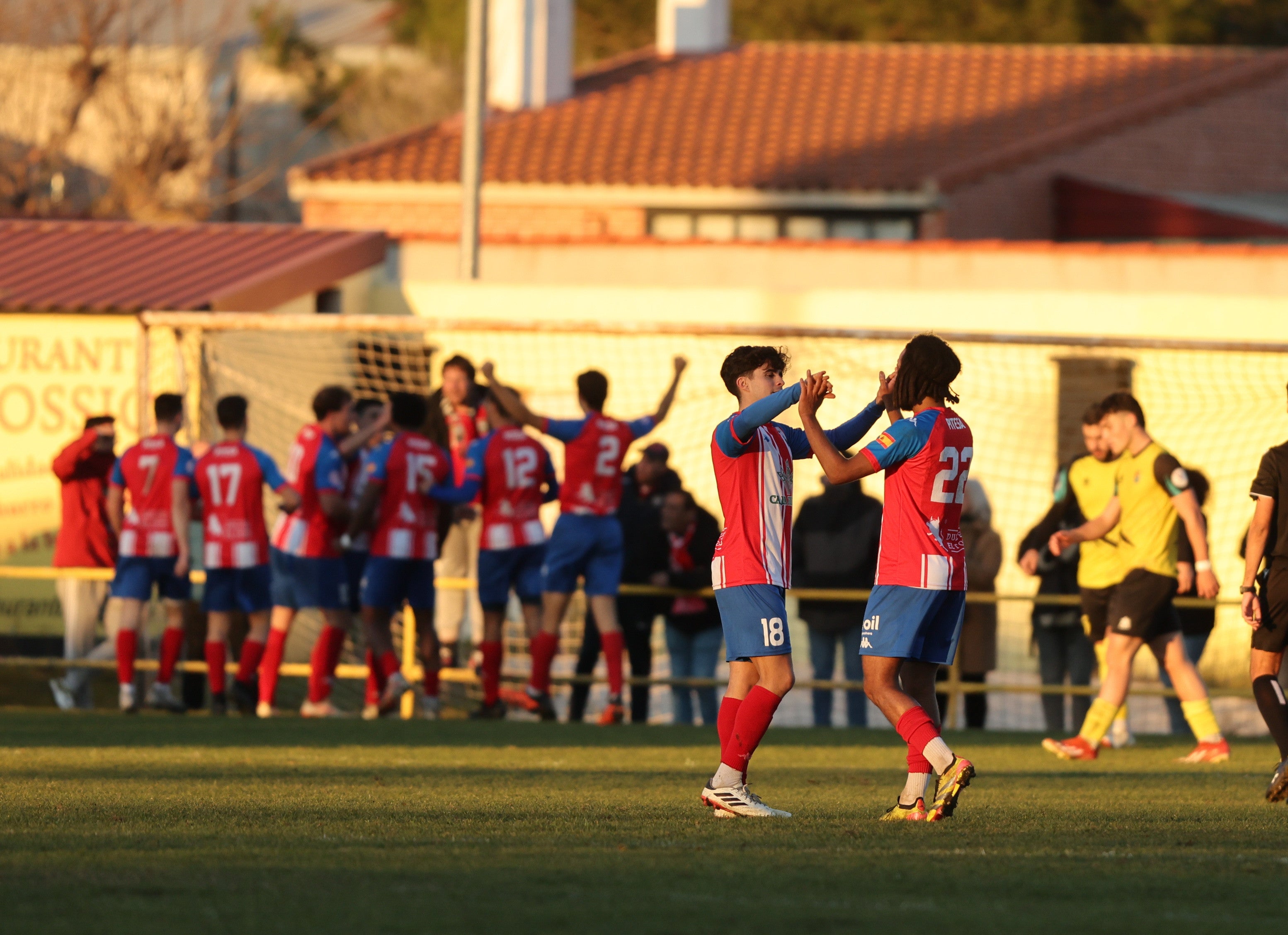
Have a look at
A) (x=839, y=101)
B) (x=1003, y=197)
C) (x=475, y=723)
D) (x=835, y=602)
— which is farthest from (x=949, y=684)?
(x=839, y=101)

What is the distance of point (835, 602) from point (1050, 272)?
5855 millimetres

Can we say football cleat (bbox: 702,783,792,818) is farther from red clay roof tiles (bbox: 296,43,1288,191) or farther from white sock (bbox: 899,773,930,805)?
red clay roof tiles (bbox: 296,43,1288,191)

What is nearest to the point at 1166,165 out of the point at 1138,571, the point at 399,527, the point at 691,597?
the point at 691,597

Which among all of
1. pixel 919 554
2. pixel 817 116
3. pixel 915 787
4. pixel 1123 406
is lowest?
pixel 915 787

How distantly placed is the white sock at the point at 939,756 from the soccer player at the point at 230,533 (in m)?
6.21

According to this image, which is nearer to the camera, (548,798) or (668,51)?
(548,798)

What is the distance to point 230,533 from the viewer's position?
12.1 m

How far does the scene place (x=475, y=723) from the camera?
38.8 ft

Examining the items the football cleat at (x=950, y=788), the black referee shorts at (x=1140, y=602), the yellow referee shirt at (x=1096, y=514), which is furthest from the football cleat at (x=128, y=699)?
the football cleat at (x=950, y=788)

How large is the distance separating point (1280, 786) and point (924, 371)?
2.44 meters

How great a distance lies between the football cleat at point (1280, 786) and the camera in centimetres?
757

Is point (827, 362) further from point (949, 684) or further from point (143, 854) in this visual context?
point (143, 854)

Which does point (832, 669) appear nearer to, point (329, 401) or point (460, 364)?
point (460, 364)

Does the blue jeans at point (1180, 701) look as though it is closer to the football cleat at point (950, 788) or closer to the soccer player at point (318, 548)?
the football cleat at point (950, 788)
